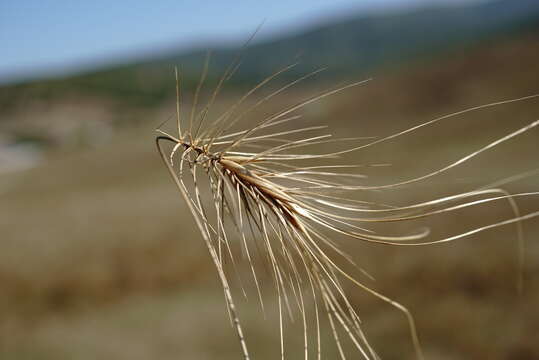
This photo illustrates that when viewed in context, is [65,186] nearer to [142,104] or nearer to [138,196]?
[138,196]

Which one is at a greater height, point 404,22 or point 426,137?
point 404,22

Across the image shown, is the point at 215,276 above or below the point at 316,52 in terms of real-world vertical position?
below

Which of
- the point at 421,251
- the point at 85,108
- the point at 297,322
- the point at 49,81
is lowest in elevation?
the point at 297,322

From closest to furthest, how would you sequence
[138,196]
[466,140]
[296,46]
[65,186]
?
1. [138,196]
2. [466,140]
3. [65,186]
4. [296,46]

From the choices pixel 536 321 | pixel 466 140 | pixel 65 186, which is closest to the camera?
pixel 536 321

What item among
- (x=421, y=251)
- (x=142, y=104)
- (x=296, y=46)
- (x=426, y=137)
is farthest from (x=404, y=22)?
(x=421, y=251)

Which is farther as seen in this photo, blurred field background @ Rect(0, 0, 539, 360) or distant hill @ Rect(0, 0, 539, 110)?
distant hill @ Rect(0, 0, 539, 110)

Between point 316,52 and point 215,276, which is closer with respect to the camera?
point 215,276

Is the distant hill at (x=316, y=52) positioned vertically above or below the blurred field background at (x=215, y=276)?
above

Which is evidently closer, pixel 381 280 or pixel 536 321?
pixel 536 321

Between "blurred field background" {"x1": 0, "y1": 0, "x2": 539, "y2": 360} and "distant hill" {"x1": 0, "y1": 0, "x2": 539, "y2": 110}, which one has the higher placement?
"distant hill" {"x1": 0, "y1": 0, "x2": 539, "y2": 110}

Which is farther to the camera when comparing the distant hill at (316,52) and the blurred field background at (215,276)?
the distant hill at (316,52)
